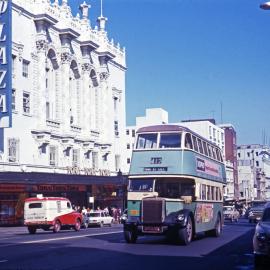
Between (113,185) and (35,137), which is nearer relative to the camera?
(35,137)

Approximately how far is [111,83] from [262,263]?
2179 inches

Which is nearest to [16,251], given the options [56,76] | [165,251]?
[165,251]

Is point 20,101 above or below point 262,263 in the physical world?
above

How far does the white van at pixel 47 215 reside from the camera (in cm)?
3503

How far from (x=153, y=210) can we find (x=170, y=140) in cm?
287

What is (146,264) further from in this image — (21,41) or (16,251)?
(21,41)

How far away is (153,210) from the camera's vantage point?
71.4 ft

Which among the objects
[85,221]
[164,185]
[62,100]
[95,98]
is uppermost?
[95,98]

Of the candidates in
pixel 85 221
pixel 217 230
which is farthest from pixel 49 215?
pixel 217 230

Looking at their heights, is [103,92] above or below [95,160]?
above

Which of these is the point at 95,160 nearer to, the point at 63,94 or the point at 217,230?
the point at 63,94

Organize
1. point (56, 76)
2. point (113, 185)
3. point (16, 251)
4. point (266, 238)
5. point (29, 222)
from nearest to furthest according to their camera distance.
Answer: point (266, 238) < point (16, 251) < point (29, 222) < point (56, 76) < point (113, 185)

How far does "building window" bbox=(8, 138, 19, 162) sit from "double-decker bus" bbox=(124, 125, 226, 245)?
26616mm

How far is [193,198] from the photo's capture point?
22.7 metres
